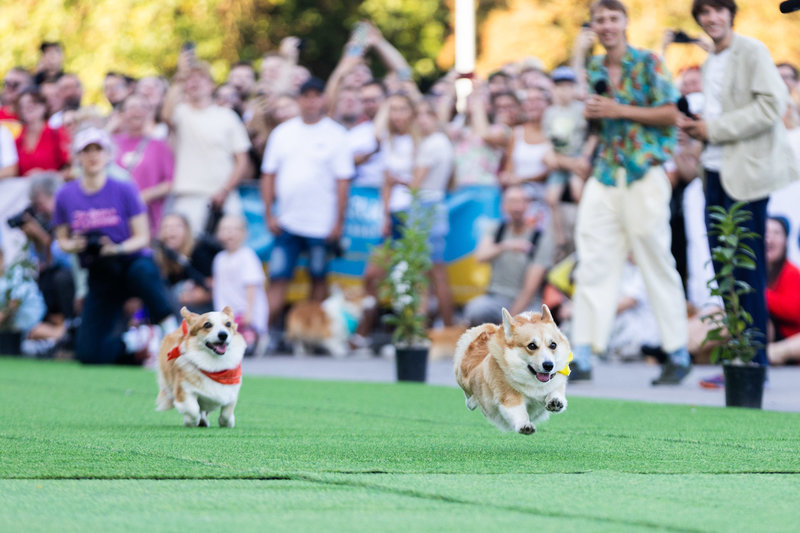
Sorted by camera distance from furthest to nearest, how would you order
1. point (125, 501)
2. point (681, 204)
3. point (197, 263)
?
point (197, 263), point (681, 204), point (125, 501)

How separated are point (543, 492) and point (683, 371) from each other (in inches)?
218

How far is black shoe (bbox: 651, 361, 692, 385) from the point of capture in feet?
33.9

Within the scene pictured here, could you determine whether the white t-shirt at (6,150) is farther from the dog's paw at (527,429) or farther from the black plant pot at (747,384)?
the dog's paw at (527,429)

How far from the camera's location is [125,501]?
15.4ft

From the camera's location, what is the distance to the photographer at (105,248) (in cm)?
1282

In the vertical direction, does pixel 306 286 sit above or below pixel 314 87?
below

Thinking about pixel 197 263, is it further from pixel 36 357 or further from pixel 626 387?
pixel 626 387

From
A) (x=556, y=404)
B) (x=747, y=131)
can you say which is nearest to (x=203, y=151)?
(x=747, y=131)

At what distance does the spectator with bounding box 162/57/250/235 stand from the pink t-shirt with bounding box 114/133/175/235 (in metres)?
0.12

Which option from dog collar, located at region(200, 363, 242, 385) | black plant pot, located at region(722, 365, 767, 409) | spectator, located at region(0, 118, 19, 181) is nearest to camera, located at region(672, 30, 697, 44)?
black plant pot, located at region(722, 365, 767, 409)

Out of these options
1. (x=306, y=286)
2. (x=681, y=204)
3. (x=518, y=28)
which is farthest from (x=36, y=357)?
(x=518, y=28)

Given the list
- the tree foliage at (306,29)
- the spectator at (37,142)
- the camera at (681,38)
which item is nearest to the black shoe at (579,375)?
the camera at (681,38)

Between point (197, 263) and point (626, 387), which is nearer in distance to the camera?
point (626, 387)

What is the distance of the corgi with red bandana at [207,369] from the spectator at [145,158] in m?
7.70
